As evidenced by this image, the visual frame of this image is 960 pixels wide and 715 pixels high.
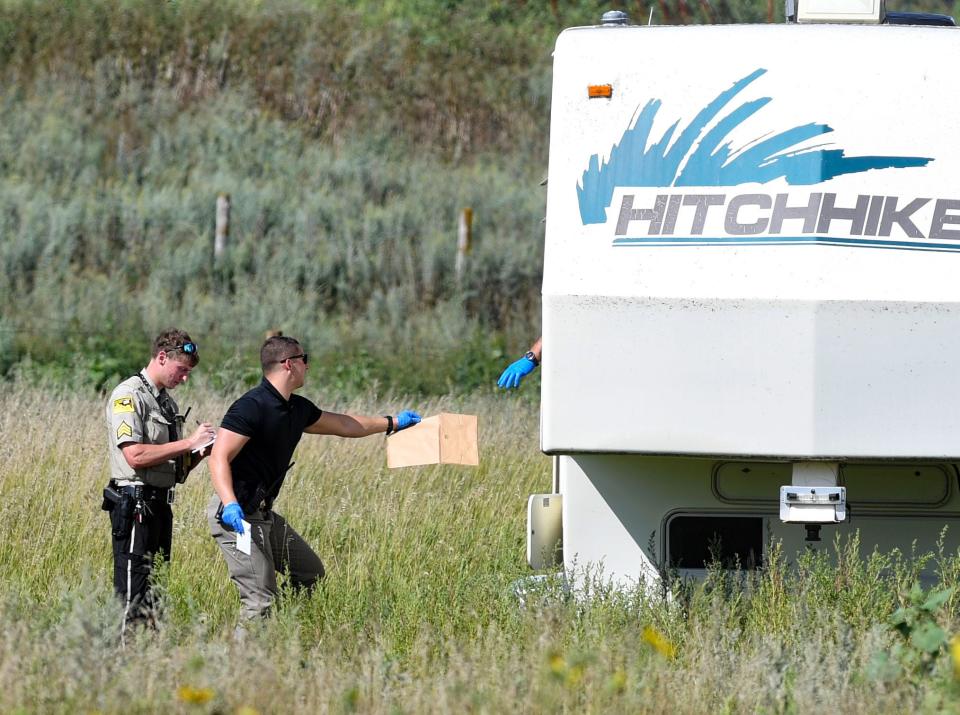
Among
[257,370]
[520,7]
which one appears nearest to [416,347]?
[257,370]

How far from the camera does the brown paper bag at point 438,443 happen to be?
7.14 metres

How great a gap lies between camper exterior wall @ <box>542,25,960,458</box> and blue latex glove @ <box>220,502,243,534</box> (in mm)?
1440

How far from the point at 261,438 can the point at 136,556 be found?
822 mm

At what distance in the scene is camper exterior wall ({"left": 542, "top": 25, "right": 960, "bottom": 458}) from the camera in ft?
18.7

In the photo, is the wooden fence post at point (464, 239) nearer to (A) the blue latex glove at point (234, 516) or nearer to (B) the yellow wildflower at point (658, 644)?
(A) the blue latex glove at point (234, 516)

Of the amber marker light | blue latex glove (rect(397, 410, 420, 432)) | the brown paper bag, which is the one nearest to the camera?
the amber marker light

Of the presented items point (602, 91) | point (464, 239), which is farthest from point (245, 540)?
→ point (464, 239)

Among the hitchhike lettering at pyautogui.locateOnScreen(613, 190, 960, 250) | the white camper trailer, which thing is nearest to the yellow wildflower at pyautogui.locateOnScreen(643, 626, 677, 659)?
the white camper trailer

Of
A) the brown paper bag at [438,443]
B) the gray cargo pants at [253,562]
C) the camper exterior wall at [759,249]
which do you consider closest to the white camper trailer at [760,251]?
the camper exterior wall at [759,249]

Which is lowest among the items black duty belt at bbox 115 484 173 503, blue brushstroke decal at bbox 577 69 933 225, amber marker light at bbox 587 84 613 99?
black duty belt at bbox 115 484 173 503

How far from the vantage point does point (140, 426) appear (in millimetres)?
6770

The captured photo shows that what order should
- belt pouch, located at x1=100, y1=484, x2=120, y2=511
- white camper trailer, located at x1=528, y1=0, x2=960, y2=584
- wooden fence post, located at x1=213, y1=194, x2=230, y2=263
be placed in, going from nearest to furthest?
white camper trailer, located at x1=528, y1=0, x2=960, y2=584
belt pouch, located at x1=100, y1=484, x2=120, y2=511
wooden fence post, located at x1=213, y1=194, x2=230, y2=263

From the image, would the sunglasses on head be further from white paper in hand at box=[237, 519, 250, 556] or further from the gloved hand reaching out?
the gloved hand reaching out

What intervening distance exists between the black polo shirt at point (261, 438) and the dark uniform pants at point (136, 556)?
20.2 inches
